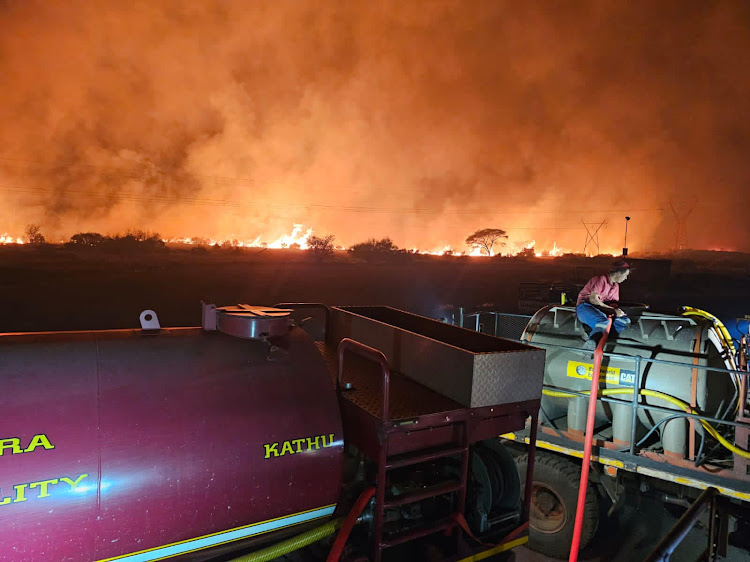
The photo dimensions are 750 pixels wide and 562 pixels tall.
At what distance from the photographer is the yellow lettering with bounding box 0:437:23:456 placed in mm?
2418

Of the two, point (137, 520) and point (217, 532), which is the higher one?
point (137, 520)

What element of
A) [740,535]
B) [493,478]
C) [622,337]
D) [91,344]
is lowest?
[740,535]

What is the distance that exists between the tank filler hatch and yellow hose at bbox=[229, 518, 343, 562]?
4.80ft

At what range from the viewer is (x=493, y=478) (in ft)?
14.8

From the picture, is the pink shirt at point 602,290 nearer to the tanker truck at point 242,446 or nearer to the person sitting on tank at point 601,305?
the person sitting on tank at point 601,305

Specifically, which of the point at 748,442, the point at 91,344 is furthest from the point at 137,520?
the point at 748,442

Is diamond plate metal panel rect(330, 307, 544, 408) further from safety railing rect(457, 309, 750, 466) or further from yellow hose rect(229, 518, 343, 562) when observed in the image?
safety railing rect(457, 309, 750, 466)

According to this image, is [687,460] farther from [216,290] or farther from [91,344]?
[216,290]

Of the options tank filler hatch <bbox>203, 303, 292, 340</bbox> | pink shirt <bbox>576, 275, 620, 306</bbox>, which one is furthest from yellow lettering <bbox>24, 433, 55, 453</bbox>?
pink shirt <bbox>576, 275, 620, 306</bbox>

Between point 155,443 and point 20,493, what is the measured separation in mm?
666

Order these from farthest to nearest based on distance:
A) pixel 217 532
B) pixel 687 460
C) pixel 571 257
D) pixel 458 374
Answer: pixel 571 257, pixel 687 460, pixel 458 374, pixel 217 532

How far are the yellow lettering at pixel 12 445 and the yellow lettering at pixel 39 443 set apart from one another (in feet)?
0.14

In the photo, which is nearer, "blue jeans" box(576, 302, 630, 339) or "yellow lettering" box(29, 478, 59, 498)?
"yellow lettering" box(29, 478, 59, 498)

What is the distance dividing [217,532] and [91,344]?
1488 mm
